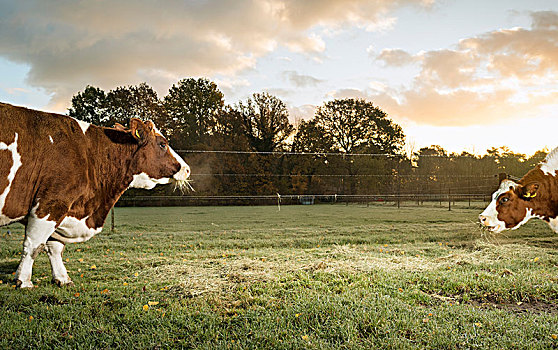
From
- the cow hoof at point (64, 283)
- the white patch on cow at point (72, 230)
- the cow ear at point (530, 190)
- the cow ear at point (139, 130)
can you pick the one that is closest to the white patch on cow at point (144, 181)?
the cow ear at point (139, 130)

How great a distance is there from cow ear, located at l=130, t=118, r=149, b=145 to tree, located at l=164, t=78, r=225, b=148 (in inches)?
926

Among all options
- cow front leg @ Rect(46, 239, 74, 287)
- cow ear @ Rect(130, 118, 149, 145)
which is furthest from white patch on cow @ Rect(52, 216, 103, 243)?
cow ear @ Rect(130, 118, 149, 145)

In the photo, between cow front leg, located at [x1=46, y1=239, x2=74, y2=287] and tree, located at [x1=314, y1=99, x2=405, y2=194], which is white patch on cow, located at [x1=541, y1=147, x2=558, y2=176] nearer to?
cow front leg, located at [x1=46, y1=239, x2=74, y2=287]

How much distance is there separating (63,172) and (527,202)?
6.05 meters

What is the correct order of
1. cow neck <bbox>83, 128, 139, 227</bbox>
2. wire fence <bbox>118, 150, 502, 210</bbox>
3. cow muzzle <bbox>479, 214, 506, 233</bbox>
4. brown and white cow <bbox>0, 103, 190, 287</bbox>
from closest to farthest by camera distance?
brown and white cow <bbox>0, 103, 190, 287</bbox> → cow muzzle <bbox>479, 214, 506, 233</bbox> → cow neck <bbox>83, 128, 139, 227</bbox> → wire fence <bbox>118, 150, 502, 210</bbox>

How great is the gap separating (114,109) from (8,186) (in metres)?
31.4

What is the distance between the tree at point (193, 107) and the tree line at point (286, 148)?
3.8 inches

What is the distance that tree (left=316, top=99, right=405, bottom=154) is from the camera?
3534 cm

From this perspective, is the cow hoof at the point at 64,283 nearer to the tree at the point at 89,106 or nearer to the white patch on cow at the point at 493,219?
the white patch on cow at the point at 493,219

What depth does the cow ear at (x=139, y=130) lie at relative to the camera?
5.31 meters

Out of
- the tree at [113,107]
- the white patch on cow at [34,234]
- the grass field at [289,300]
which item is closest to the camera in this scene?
the grass field at [289,300]

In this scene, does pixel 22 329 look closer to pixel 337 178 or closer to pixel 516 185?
pixel 516 185

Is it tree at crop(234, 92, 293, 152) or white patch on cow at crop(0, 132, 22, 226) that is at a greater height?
tree at crop(234, 92, 293, 152)

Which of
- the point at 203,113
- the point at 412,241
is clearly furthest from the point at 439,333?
the point at 203,113
